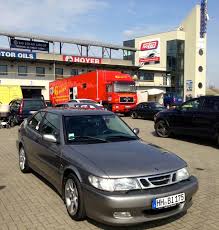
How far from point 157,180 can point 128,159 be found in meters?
0.54

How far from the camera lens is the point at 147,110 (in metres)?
25.0

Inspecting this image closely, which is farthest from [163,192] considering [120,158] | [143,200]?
[120,158]

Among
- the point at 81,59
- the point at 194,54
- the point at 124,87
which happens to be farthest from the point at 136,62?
the point at 124,87

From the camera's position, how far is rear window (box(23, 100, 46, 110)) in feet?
62.1

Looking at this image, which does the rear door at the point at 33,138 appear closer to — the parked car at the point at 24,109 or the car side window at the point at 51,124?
the car side window at the point at 51,124

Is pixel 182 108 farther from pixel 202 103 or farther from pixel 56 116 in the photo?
pixel 56 116

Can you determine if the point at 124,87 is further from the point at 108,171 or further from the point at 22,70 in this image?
the point at 108,171

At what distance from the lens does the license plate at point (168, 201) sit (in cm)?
426

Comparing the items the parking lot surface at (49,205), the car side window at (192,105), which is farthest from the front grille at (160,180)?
the car side window at (192,105)

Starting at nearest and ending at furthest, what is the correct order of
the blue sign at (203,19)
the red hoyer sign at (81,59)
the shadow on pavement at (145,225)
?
the shadow on pavement at (145,225) < the red hoyer sign at (81,59) < the blue sign at (203,19)

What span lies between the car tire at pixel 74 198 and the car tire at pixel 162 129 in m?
8.91

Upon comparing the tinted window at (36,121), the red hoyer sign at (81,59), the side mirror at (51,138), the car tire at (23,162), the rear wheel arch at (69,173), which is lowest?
the car tire at (23,162)

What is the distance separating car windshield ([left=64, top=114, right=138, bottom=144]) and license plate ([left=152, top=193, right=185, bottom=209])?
160 centimetres

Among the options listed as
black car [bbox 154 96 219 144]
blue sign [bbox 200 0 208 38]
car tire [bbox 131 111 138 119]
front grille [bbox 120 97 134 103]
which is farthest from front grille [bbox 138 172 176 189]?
blue sign [bbox 200 0 208 38]
